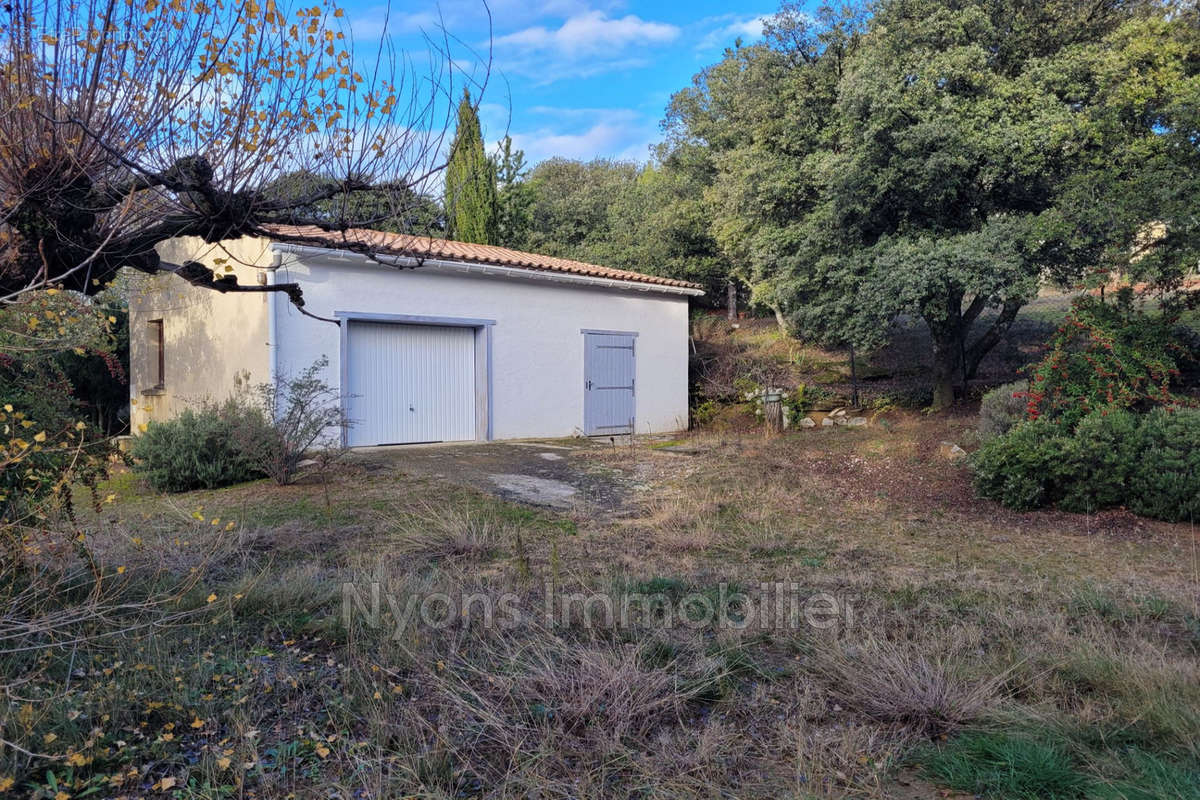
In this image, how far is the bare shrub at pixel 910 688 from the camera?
2.79 meters

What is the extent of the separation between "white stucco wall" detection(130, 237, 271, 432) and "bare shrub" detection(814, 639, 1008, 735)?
794 centimetres

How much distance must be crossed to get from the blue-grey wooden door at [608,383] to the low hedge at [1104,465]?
6.87 meters

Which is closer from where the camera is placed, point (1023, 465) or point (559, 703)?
point (559, 703)

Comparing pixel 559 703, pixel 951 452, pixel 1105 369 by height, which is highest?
pixel 1105 369

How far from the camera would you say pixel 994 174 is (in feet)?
31.7

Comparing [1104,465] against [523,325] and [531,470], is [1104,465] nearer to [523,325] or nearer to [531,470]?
[531,470]

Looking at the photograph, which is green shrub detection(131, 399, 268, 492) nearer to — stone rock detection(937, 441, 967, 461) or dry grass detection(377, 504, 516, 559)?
dry grass detection(377, 504, 516, 559)

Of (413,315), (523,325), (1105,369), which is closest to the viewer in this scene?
(1105,369)

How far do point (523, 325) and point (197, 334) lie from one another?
497 cm

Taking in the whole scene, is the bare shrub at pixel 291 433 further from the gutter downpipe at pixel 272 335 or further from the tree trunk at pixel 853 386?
the tree trunk at pixel 853 386

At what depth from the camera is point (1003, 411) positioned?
811cm

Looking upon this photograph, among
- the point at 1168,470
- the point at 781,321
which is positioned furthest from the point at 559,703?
the point at 781,321

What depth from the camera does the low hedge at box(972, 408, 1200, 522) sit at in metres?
6.04

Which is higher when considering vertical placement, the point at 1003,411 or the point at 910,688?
the point at 1003,411
